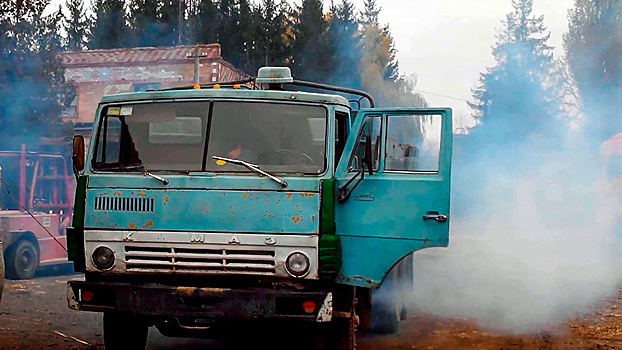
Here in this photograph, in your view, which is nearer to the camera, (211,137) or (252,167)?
(252,167)

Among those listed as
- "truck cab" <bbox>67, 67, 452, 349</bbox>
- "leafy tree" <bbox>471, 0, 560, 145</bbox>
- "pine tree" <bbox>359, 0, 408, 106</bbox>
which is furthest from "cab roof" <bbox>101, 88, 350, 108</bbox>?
"pine tree" <bbox>359, 0, 408, 106</bbox>

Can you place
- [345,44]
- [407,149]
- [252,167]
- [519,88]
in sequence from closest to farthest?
[252,167], [407,149], [519,88], [345,44]

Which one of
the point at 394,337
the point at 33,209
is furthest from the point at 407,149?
the point at 33,209

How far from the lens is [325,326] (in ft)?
19.6

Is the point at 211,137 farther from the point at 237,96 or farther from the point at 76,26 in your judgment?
the point at 76,26

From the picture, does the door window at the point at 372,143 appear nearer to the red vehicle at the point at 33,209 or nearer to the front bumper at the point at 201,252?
the front bumper at the point at 201,252

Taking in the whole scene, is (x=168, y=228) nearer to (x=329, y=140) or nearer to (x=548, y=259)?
(x=329, y=140)

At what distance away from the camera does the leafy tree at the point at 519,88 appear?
76.7 feet

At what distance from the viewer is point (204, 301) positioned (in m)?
5.65

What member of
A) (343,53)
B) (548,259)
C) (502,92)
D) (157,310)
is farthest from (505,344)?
(343,53)

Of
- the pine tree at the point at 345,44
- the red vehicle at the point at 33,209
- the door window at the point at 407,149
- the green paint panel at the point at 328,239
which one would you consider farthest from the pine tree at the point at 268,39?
the green paint panel at the point at 328,239

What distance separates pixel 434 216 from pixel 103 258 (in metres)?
2.47

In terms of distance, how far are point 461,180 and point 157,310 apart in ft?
54.2

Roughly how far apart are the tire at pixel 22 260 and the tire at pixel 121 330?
6748 mm
